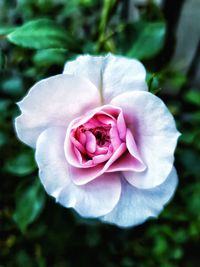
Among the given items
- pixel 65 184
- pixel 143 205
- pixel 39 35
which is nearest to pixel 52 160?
pixel 65 184

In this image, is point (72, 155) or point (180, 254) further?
point (180, 254)

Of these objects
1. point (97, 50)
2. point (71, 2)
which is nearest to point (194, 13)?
point (71, 2)

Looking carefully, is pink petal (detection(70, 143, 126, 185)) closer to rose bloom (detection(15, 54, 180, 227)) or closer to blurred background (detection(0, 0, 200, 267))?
rose bloom (detection(15, 54, 180, 227))

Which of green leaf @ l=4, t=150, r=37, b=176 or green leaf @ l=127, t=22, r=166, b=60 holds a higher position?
green leaf @ l=127, t=22, r=166, b=60

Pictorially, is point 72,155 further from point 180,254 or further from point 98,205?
point 180,254

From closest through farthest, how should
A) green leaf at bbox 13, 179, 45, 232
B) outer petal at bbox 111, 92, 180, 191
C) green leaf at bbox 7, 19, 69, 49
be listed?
outer petal at bbox 111, 92, 180, 191 → green leaf at bbox 7, 19, 69, 49 → green leaf at bbox 13, 179, 45, 232

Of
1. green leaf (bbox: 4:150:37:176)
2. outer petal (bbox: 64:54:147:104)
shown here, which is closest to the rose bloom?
outer petal (bbox: 64:54:147:104)
